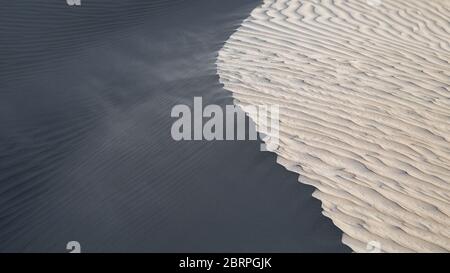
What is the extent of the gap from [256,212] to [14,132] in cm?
350

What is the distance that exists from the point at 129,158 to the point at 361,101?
2.52 meters

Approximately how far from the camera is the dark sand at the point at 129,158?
4.48 metres

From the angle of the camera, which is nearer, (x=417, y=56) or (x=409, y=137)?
(x=409, y=137)

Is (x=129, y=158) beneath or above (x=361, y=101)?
beneath

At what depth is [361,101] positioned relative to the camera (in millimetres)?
6078

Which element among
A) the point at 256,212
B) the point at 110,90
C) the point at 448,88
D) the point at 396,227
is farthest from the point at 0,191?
the point at 448,88

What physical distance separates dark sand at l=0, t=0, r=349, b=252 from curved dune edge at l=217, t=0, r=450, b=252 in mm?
268

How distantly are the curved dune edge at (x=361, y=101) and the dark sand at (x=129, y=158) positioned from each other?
0.27m

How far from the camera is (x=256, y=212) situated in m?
4.52

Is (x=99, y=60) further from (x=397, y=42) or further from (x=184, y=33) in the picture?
(x=397, y=42)

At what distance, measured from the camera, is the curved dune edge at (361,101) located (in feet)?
14.3

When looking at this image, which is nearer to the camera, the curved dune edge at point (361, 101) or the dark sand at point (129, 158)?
the curved dune edge at point (361, 101)
